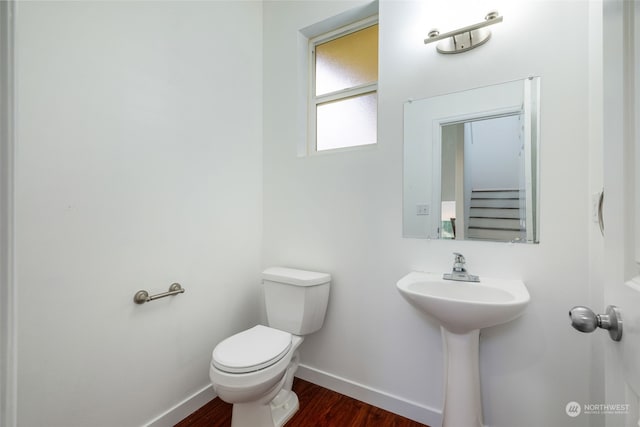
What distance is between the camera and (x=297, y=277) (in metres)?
1.59

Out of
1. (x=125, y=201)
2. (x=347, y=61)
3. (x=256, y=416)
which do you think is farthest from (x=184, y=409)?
(x=347, y=61)

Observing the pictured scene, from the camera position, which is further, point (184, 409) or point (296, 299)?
point (296, 299)

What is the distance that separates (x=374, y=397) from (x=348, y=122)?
173 centimetres

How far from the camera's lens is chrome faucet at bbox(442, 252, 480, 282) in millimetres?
1270

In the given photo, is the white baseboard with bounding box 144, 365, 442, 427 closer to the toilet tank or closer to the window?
the toilet tank

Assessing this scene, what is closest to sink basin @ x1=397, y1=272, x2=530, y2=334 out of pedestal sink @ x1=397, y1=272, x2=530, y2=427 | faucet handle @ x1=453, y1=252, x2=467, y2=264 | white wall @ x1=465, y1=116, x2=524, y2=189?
pedestal sink @ x1=397, y1=272, x2=530, y2=427

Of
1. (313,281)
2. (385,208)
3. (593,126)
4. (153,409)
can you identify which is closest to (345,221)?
(385,208)

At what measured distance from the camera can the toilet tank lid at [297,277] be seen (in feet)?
5.15

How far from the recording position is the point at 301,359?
72.9 inches

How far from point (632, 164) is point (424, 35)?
4.29 ft

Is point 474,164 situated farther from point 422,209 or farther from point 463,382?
point 463,382

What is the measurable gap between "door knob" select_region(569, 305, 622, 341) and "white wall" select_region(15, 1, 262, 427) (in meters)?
1.58

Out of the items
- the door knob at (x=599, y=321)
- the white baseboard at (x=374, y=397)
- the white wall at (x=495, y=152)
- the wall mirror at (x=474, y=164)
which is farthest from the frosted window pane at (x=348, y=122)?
the white baseboard at (x=374, y=397)

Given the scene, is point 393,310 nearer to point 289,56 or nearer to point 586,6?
point 586,6
